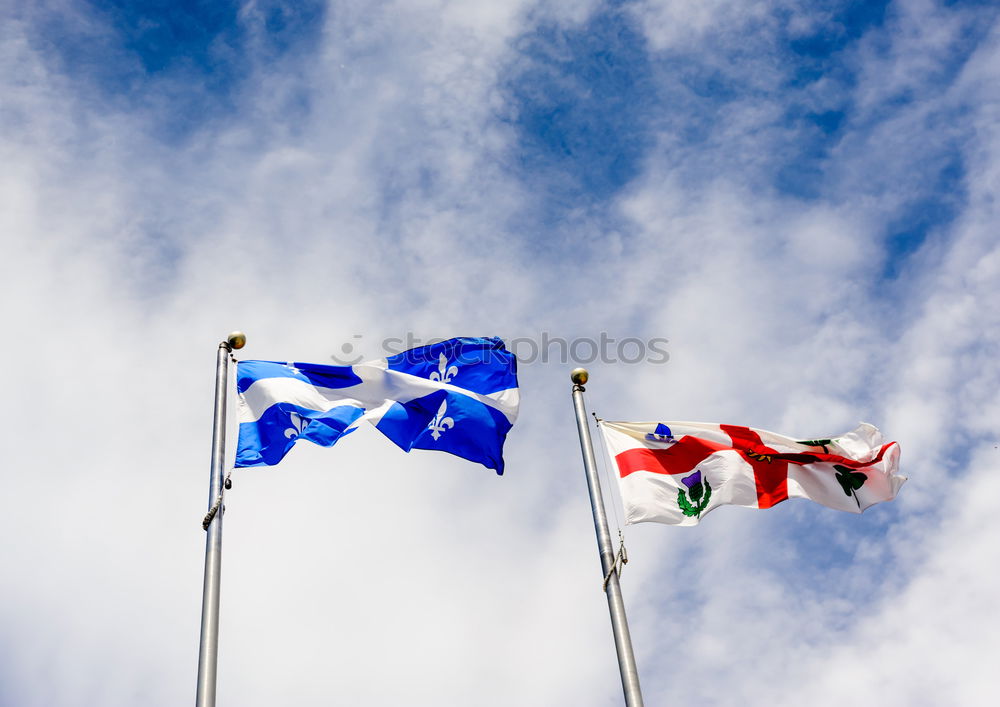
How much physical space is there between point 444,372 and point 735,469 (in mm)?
6723

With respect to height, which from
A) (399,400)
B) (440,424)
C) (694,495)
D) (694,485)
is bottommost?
(694,495)

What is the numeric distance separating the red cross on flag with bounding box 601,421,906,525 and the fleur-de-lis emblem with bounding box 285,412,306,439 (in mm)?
6333

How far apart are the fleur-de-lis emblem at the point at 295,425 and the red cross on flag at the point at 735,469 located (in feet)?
20.8

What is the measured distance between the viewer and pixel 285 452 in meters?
17.5

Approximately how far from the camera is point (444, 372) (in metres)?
20.4

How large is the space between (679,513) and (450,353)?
19.8 ft

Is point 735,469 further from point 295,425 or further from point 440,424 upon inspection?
point 295,425

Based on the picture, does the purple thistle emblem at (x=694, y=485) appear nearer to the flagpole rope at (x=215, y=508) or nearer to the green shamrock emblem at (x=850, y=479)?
the green shamrock emblem at (x=850, y=479)

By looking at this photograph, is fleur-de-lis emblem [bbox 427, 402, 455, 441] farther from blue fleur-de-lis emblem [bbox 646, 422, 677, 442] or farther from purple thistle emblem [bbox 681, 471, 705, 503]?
purple thistle emblem [bbox 681, 471, 705, 503]

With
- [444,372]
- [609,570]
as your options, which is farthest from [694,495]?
[444,372]

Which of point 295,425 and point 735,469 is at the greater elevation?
point 295,425

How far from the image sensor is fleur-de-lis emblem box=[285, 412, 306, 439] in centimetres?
→ 1788

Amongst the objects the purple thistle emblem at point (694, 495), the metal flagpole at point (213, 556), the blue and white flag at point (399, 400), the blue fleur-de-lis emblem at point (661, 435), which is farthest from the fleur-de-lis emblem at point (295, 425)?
the purple thistle emblem at point (694, 495)

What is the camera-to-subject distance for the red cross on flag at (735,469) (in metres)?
19.2
